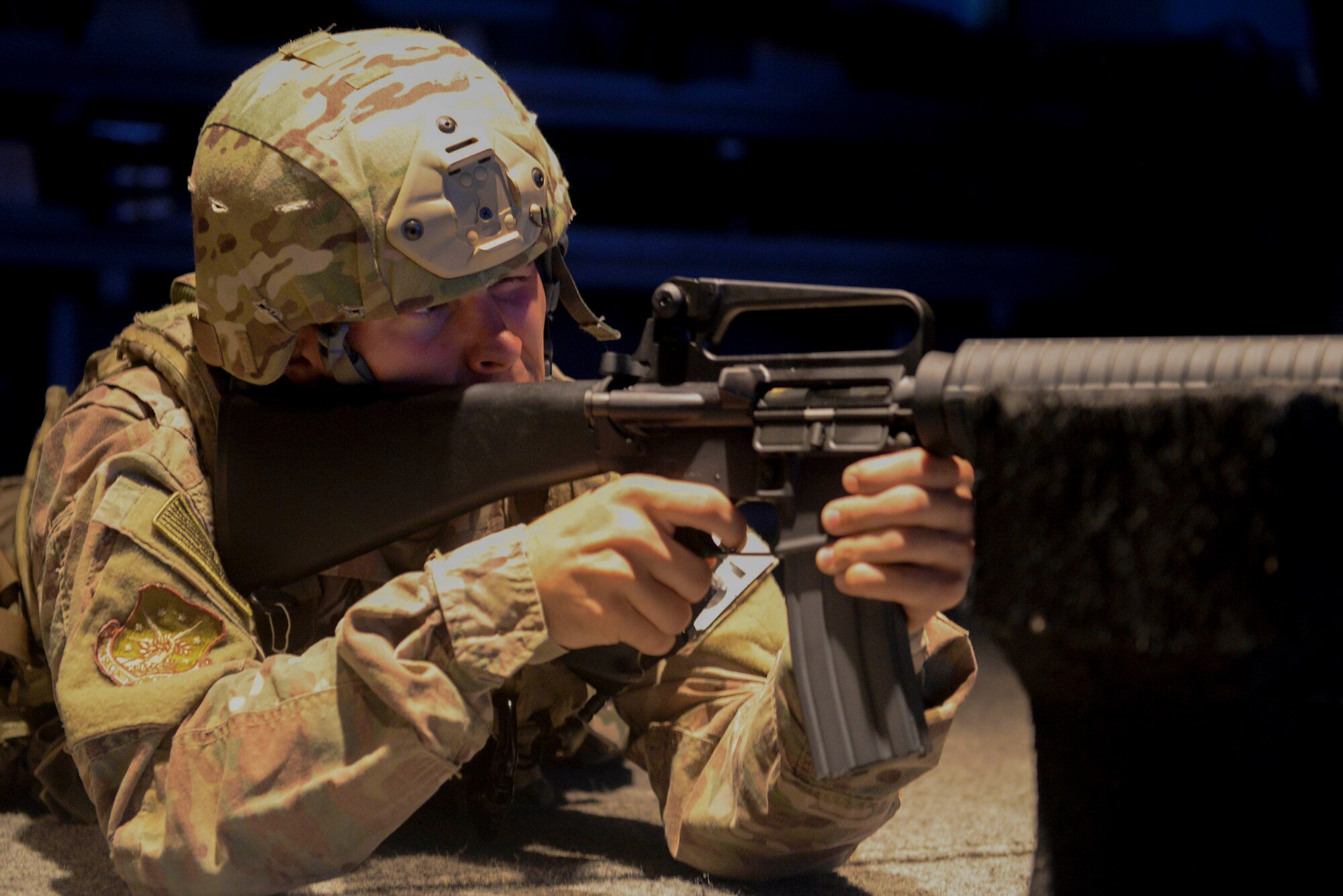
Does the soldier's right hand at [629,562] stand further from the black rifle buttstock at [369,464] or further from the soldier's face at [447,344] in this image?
the soldier's face at [447,344]

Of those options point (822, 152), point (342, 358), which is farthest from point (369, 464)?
point (822, 152)

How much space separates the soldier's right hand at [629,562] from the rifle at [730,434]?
51mm

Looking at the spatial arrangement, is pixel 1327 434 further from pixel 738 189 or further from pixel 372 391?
pixel 738 189

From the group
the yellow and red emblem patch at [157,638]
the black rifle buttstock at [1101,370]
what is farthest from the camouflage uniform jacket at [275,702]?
the black rifle buttstock at [1101,370]

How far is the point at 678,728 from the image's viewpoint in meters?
1.19

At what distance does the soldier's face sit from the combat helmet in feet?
0.06

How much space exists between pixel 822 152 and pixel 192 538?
1689mm

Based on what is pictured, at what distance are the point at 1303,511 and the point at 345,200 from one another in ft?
2.39

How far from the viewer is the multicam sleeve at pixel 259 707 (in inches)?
36.0

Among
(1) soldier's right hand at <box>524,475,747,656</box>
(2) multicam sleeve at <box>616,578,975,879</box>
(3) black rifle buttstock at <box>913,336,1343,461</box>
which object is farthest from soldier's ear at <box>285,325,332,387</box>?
(3) black rifle buttstock at <box>913,336,1343,461</box>

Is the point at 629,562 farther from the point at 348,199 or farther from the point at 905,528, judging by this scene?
the point at 348,199

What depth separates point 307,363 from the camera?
45.1 inches

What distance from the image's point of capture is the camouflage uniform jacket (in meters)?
0.92

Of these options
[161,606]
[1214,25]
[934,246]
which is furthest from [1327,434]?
[1214,25]
